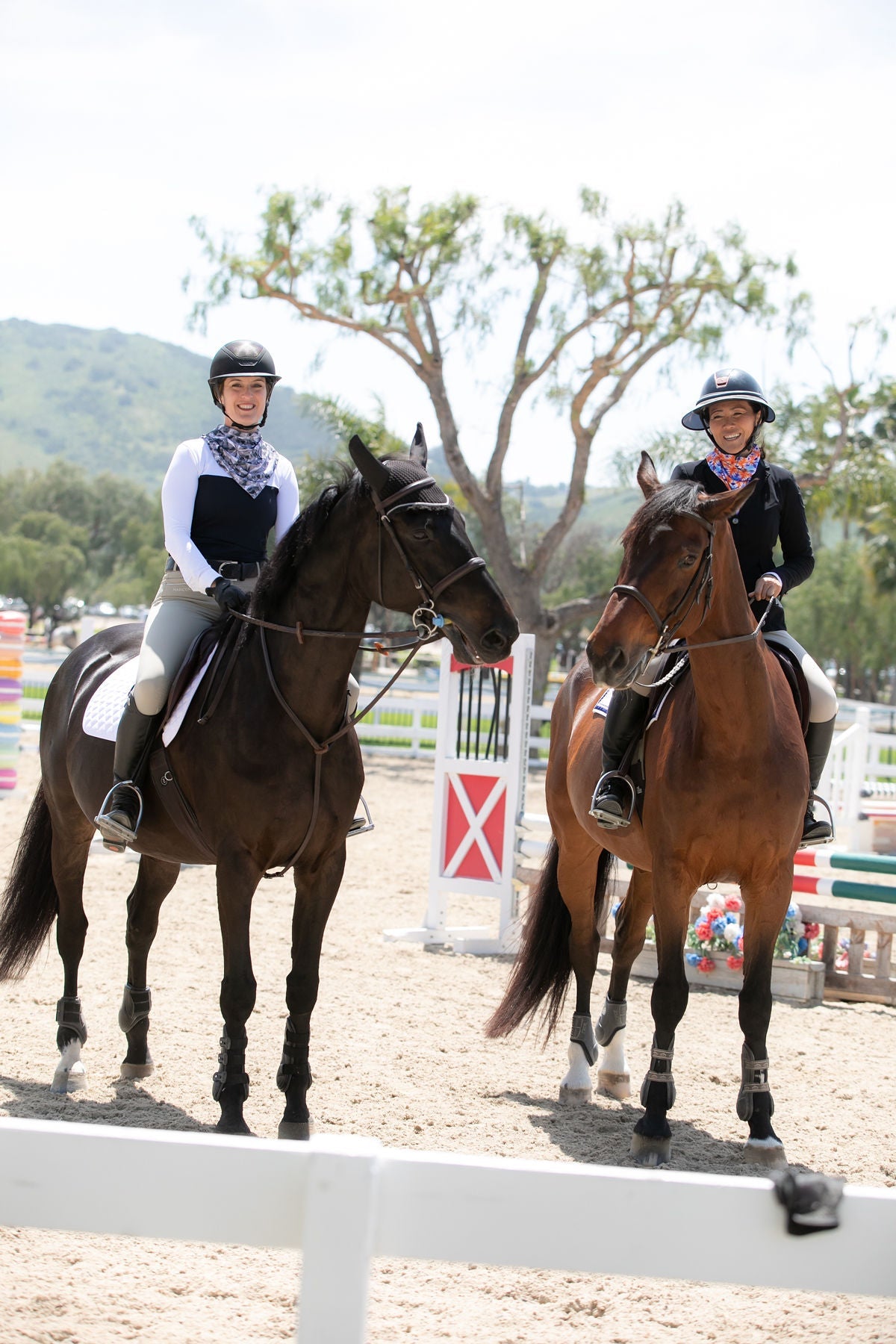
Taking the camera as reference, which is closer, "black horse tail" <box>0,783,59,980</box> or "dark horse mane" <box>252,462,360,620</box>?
"dark horse mane" <box>252,462,360,620</box>

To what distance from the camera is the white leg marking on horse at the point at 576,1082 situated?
213 inches

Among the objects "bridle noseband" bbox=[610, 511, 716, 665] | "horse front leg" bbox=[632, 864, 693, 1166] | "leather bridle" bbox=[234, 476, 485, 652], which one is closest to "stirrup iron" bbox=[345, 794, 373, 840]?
"leather bridle" bbox=[234, 476, 485, 652]

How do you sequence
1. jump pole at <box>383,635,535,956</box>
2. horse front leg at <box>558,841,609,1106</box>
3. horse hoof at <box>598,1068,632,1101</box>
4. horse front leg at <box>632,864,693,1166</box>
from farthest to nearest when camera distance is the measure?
jump pole at <box>383,635,535,956</box>
horse front leg at <box>558,841,609,1106</box>
horse hoof at <box>598,1068,632,1101</box>
horse front leg at <box>632,864,693,1166</box>

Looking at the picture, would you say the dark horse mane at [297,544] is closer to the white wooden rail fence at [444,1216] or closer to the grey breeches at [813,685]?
the grey breeches at [813,685]

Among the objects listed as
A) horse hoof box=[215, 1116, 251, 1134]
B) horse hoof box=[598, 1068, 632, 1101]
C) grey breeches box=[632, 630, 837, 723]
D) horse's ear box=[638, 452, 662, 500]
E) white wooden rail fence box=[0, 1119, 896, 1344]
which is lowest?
horse hoof box=[598, 1068, 632, 1101]

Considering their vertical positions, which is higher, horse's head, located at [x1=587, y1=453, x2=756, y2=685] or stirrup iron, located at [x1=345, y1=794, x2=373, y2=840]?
horse's head, located at [x1=587, y1=453, x2=756, y2=685]

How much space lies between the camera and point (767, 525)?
4973 mm

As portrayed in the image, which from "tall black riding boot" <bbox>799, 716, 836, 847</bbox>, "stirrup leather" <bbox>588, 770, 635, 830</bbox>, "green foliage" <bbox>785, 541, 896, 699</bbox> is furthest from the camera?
"green foliage" <bbox>785, 541, 896, 699</bbox>

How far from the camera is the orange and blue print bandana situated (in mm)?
4781

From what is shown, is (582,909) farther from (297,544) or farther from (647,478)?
(297,544)

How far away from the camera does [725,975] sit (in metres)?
7.75

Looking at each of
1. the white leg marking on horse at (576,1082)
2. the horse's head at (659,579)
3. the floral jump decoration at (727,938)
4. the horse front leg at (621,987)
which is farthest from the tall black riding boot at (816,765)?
the floral jump decoration at (727,938)

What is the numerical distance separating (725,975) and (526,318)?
18442 mm

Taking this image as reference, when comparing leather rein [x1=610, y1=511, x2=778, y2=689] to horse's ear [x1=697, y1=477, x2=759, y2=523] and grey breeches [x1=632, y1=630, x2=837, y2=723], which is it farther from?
grey breeches [x1=632, y1=630, x2=837, y2=723]
